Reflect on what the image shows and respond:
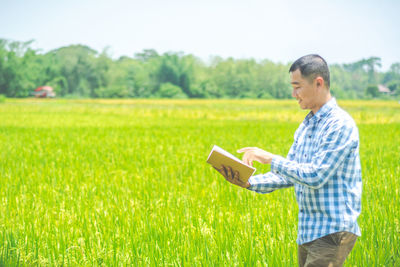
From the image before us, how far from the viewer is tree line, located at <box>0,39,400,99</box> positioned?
65312 millimetres

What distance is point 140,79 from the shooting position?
236 ft

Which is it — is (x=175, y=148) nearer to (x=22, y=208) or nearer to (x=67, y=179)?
(x=67, y=179)

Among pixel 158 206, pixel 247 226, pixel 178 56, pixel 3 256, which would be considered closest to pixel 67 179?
pixel 158 206

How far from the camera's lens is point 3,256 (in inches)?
110

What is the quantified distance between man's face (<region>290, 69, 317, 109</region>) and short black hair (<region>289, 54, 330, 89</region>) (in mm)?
23

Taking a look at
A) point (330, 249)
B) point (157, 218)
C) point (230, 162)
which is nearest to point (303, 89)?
point (230, 162)

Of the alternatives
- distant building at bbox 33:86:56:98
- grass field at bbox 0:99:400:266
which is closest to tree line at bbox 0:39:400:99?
distant building at bbox 33:86:56:98

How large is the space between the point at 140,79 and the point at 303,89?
71.7 m

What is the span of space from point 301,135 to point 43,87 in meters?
74.8

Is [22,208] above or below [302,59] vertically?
below

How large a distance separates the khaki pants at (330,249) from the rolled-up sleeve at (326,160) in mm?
261

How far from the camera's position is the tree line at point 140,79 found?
65.3 metres

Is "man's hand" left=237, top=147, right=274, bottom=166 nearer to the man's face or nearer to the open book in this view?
the open book

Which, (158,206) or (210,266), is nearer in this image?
(210,266)
